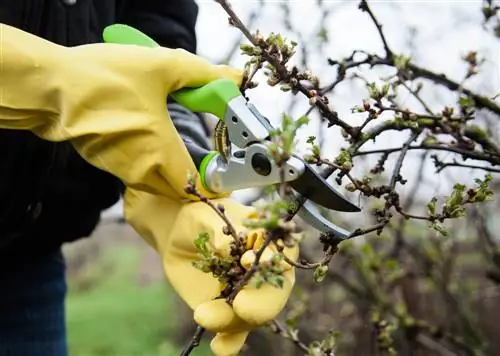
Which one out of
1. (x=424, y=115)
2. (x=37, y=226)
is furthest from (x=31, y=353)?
(x=424, y=115)

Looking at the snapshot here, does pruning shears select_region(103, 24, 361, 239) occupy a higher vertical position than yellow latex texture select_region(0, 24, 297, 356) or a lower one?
higher

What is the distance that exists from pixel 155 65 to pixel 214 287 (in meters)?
0.29

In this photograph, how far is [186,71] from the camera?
0.96 m

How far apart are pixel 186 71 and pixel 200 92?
1.1 inches

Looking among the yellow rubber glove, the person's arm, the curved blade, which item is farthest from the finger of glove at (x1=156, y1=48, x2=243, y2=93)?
the person's arm

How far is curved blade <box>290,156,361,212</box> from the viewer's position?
88cm

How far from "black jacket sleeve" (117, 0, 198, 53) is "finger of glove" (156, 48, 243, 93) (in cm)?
49

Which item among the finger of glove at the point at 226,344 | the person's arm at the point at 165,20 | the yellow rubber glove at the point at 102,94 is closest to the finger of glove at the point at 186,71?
the yellow rubber glove at the point at 102,94

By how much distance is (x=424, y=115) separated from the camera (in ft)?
3.37

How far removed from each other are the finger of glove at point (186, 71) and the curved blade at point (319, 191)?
0.16m

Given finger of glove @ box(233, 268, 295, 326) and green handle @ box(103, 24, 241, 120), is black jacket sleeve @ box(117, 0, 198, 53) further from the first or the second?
finger of glove @ box(233, 268, 295, 326)

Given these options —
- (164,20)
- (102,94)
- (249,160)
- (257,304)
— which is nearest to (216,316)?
(257,304)

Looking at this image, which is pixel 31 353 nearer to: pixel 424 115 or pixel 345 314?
pixel 424 115

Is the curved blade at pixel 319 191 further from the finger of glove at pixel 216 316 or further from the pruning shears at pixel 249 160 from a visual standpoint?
the finger of glove at pixel 216 316
